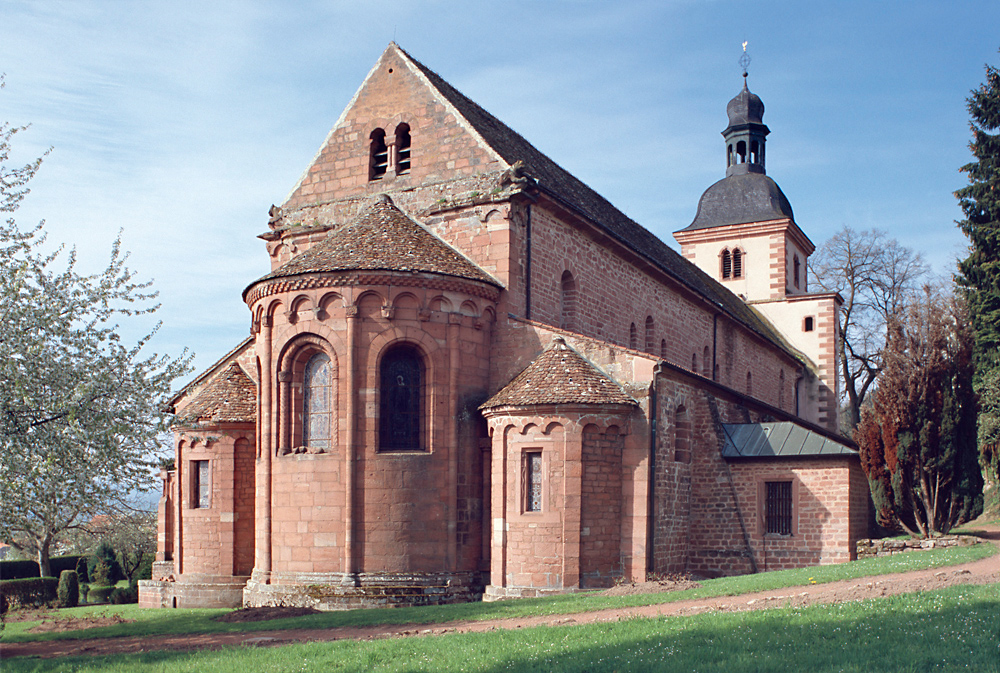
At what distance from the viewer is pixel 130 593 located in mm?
31984

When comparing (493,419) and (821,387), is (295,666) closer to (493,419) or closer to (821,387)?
(493,419)

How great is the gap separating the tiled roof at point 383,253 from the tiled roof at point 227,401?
12.0 ft

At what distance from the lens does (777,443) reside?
2378 centimetres

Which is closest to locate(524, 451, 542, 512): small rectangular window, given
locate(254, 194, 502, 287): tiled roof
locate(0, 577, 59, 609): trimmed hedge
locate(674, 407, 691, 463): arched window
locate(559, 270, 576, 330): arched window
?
locate(254, 194, 502, 287): tiled roof

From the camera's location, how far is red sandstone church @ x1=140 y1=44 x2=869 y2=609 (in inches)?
762

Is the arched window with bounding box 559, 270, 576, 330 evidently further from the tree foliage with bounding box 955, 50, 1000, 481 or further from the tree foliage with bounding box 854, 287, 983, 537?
the tree foliage with bounding box 955, 50, 1000, 481

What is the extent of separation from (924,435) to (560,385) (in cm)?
976

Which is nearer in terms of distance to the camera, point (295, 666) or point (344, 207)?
point (295, 666)

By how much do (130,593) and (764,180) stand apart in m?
36.1

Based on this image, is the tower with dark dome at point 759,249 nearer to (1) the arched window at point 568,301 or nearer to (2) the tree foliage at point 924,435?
(2) the tree foliage at point 924,435

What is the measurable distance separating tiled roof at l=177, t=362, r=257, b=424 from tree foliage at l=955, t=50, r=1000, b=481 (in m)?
22.0

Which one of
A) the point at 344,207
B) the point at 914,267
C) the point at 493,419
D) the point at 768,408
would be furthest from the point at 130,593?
the point at 914,267

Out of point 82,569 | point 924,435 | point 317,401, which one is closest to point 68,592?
point 82,569

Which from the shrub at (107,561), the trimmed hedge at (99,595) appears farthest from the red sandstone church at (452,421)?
the shrub at (107,561)
